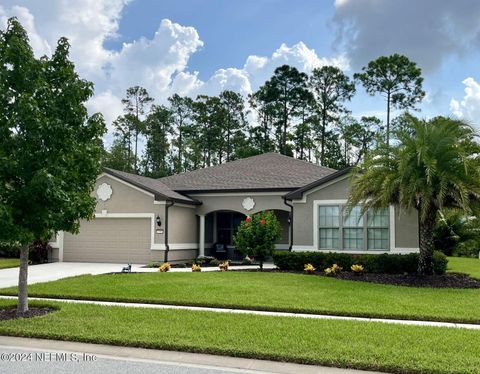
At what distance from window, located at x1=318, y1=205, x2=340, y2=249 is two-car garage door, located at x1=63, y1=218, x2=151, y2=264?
7279 millimetres

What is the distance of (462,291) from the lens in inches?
483

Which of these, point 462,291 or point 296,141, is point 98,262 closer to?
point 462,291

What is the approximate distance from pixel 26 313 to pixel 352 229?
1212cm

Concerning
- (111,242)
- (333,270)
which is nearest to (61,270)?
(111,242)

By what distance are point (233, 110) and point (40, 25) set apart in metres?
35.2

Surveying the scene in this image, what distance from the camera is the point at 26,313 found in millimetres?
9094

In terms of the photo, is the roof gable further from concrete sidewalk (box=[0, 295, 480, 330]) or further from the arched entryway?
concrete sidewalk (box=[0, 295, 480, 330])

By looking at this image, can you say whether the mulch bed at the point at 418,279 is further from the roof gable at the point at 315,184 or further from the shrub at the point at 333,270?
the roof gable at the point at 315,184

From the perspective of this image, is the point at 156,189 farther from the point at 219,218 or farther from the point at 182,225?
the point at 219,218

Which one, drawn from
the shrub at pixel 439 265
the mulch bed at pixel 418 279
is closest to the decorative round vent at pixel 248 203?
the mulch bed at pixel 418 279

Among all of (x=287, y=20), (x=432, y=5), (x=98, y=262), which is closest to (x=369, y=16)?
(x=432, y=5)

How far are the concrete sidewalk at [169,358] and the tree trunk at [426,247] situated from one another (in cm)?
984

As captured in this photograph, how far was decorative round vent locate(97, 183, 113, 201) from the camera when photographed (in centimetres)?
2139

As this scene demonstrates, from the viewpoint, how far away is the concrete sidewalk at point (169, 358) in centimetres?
588
